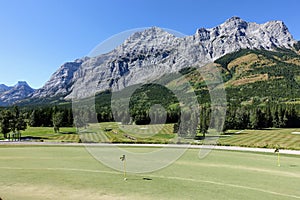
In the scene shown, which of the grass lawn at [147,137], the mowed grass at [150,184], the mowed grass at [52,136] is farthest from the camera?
the mowed grass at [52,136]

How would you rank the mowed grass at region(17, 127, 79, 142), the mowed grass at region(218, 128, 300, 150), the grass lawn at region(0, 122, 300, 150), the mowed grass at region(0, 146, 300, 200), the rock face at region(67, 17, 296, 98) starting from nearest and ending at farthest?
the rock face at region(67, 17, 296, 98) < the grass lawn at region(0, 122, 300, 150) < the mowed grass at region(0, 146, 300, 200) < the mowed grass at region(218, 128, 300, 150) < the mowed grass at region(17, 127, 79, 142)

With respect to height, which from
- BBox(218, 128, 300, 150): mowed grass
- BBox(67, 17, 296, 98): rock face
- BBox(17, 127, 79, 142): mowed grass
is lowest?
BBox(218, 128, 300, 150): mowed grass

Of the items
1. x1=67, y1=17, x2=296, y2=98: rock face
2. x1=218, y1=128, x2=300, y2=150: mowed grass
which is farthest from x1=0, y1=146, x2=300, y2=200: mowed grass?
x1=218, y1=128, x2=300, y2=150: mowed grass

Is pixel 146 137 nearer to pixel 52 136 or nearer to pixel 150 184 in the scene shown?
pixel 150 184

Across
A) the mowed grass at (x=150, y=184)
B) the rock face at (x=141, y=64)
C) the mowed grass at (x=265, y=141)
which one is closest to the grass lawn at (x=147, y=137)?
the mowed grass at (x=265, y=141)

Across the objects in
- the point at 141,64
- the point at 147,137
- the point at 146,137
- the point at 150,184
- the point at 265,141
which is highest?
the point at 141,64

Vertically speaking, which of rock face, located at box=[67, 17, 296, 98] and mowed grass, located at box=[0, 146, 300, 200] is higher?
rock face, located at box=[67, 17, 296, 98]

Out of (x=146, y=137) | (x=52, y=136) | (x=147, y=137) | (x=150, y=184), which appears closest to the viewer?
(x=146, y=137)

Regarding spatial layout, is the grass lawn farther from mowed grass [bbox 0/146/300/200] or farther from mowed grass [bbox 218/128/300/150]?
mowed grass [bbox 0/146/300/200]

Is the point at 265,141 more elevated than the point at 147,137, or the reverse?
the point at 147,137

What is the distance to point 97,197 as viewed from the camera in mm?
14484

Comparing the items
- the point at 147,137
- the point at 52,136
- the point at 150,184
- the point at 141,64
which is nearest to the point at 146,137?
the point at 147,137

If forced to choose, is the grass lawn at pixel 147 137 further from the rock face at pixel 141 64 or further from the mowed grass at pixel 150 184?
the mowed grass at pixel 150 184

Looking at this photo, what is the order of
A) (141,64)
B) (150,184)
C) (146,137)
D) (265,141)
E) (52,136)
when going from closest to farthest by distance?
(141,64)
(146,137)
(150,184)
(265,141)
(52,136)
